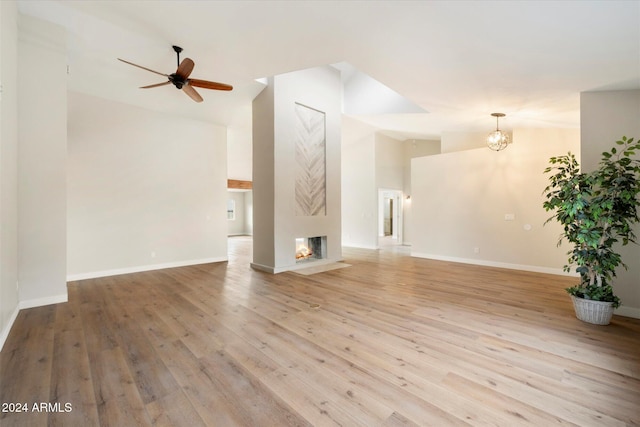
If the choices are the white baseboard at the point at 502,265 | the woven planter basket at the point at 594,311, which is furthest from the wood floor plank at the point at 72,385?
the white baseboard at the point at 502,265

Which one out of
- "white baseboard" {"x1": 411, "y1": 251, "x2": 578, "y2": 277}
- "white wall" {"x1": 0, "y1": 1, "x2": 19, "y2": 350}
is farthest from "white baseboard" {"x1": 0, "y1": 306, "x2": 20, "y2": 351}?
"white baseboard" {"x1": 411, "y1": 251, "x2": 578, "y2": 277}

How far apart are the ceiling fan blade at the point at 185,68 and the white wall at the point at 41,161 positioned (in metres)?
1.48

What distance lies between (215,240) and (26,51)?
4433 millimetres

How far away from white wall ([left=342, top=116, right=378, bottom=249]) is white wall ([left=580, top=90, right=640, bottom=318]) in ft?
17.8

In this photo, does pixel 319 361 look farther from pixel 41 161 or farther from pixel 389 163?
pixel 389 163

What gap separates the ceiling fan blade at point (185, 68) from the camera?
3.15m

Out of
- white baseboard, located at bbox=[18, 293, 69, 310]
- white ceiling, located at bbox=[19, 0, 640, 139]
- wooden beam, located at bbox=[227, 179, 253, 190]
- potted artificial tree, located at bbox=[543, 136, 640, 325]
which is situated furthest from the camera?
wooden beam, located at bbox=[227, 179, 253, 190]

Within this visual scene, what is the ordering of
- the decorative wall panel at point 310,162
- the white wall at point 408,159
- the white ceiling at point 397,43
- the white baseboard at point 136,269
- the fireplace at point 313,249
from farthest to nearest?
1. the white wall at point 408,159
2. the fireplace at point 313,249
3. the decorative wall panel at point 310,162
4. the white baseboard at point 136,269
5. the white ceiling at point 397,43

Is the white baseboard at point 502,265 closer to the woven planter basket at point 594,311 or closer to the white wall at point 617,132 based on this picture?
the white wall at point 617,132

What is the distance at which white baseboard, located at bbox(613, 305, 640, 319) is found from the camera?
10.6 ft

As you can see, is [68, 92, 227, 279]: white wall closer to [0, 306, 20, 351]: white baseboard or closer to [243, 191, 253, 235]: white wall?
[0, 306, 20, 351]: white baseboard

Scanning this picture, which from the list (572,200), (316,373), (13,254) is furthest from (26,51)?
(572,200)

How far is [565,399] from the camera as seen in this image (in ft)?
5.93

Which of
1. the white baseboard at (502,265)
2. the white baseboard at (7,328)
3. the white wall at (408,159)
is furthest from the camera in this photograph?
the white wall at (408,159)
